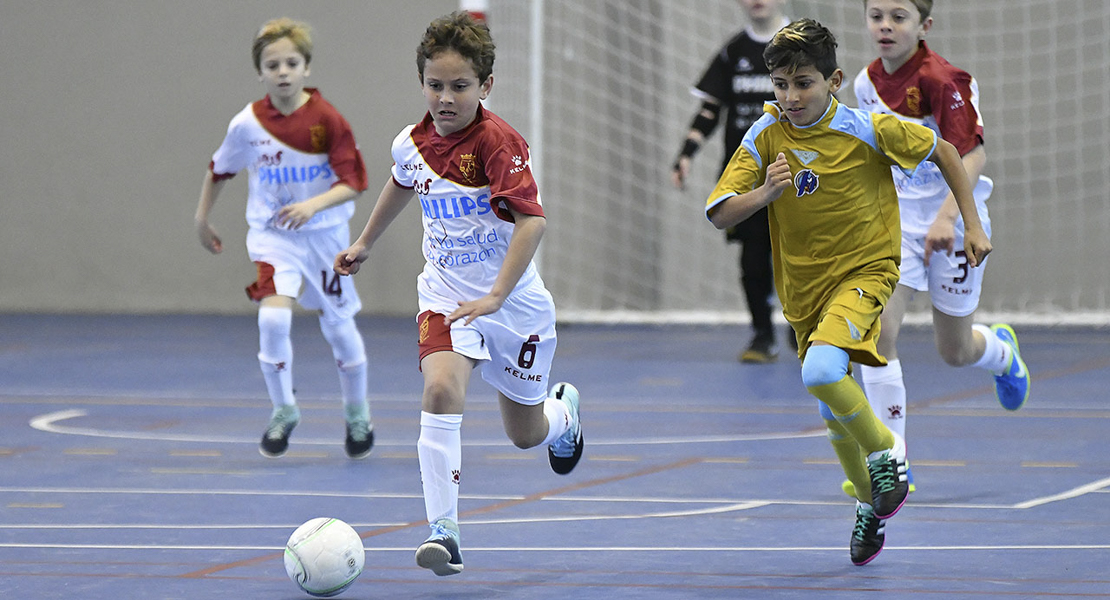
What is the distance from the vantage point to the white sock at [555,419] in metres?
4.81

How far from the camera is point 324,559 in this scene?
146 inches

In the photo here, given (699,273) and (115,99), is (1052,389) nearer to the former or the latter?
(699,273)

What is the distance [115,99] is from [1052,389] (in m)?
8.22

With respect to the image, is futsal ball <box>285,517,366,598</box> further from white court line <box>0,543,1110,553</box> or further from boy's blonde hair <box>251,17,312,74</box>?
boy's blonde hair <box>251,17,312,74</box>

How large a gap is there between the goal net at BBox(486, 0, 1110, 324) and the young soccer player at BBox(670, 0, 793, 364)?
2.08 meters

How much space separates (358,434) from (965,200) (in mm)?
2904

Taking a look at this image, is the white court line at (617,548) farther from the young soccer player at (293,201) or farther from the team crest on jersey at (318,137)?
the team crest on jersey at (318,137)

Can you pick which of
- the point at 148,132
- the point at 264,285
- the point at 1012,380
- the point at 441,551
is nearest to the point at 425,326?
the point at 441,551

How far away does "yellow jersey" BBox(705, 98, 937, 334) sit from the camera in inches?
165

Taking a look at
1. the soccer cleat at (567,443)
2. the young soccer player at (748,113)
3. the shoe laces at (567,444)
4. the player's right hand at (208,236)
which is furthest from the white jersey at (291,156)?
the young soccer player at (748,113)

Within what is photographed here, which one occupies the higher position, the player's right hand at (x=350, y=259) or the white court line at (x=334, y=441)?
the player's right hand at (x=350, y=259)

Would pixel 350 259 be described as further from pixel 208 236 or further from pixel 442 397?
pixel 208 236

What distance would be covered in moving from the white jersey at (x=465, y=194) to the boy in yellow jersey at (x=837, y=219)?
0.59 metres

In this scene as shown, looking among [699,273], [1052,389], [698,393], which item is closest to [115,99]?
[699,273]
